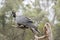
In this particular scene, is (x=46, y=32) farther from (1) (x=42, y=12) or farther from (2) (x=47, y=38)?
(1) (x=42, y=12)

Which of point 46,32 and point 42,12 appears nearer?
point 46,32

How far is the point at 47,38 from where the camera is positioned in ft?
9.00

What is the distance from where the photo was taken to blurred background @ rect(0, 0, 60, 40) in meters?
6.28

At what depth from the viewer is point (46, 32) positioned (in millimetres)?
2723

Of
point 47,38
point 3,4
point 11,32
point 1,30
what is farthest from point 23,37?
point 47,38

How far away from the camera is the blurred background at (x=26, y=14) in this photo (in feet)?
20.6

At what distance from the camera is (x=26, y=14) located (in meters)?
6.27

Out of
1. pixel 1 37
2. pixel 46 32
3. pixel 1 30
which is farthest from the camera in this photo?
pixel 1 30

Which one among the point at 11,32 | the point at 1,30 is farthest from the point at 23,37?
Result: the point at 1,30

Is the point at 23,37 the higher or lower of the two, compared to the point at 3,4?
lower

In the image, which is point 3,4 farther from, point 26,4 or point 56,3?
point 56,3

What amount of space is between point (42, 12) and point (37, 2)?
2.37 ft

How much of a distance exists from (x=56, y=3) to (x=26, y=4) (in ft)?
3.46

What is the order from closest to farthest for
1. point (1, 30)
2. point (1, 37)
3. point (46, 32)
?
point (46, 32) < point (1, 37) < point (1, 30)
